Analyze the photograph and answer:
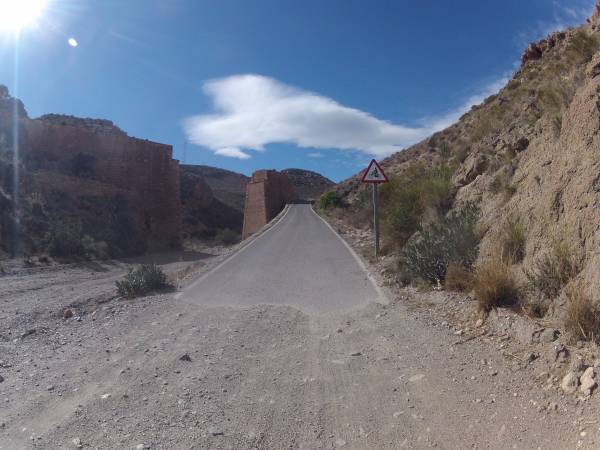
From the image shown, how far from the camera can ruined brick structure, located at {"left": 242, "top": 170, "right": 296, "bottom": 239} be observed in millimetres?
58062

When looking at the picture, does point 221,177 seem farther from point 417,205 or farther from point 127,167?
point 417,205

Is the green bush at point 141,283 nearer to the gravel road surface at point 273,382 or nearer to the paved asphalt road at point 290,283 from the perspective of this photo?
the paved asphalt road at point 290,283

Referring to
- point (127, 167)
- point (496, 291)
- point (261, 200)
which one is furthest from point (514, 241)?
point (261, 200)

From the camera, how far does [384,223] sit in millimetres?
14953

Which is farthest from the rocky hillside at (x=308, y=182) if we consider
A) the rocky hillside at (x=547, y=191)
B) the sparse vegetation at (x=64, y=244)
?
the rocky hillside at (x=547, y=191)

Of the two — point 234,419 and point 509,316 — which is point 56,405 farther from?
point 509,316

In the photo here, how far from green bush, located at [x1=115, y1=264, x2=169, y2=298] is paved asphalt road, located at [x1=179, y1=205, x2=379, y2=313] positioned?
2.55ft

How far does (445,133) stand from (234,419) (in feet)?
127

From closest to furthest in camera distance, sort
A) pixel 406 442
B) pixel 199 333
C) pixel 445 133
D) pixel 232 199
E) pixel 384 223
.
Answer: pixel 406 442, pixel 199 333, pixel 384 223, pixel 445 133, pixel 232 199

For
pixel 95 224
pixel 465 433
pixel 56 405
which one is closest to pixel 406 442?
pixel 465 433

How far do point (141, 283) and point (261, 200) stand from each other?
49.2 metres

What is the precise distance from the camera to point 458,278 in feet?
25.8

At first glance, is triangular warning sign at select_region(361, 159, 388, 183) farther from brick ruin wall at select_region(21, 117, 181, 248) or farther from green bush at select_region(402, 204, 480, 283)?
brick ruin wall at select_region(21, 117, 181, 248)

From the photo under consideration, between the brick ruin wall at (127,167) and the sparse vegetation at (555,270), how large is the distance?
1199 inches
